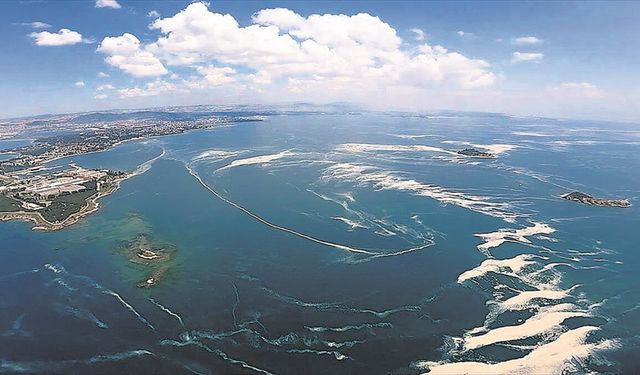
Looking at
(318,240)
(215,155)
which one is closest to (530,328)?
(318,240)

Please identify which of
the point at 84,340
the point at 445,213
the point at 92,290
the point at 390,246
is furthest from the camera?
the point at 445,213

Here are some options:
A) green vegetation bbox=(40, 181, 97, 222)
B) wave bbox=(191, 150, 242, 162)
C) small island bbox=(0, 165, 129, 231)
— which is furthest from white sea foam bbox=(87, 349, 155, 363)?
wave bbox=(191, 150, 242, 162)

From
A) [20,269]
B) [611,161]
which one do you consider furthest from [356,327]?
[611,161]

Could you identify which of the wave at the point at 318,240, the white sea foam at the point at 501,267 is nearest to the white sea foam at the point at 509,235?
the white sea foam at the point at 501,267

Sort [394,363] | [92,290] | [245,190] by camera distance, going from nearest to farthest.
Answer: [394,363] → [92,290] → [245,190]

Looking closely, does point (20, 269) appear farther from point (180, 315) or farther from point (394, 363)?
point (394, 363)

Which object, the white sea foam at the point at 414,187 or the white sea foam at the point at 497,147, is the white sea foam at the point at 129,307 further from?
the white sea foam at the point at 497,147
